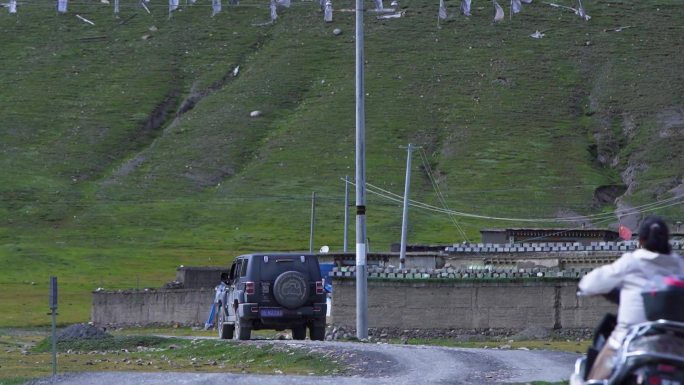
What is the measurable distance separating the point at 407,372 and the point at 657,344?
10669mm

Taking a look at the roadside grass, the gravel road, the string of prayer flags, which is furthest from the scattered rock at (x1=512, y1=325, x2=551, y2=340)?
the string of prayer flags

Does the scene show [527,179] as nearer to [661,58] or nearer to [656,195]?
[656,195]

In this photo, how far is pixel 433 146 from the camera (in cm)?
13550

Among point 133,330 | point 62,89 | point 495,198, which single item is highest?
point 62,89

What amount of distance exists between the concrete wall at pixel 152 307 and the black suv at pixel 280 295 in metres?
21.2

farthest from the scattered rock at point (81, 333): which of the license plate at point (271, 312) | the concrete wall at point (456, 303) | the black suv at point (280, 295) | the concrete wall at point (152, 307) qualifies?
the concrete wall at point (152, 307)

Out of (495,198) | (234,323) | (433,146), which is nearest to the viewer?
(234,323)

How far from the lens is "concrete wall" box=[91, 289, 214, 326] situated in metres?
56.8

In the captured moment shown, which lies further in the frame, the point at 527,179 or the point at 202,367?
the point at 527,179

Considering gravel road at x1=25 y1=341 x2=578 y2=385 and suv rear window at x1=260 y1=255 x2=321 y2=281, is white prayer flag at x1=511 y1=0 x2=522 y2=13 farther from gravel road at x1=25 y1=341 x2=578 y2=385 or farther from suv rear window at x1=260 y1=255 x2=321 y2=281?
gravel road at x1=25 y1=341 x2=578 y2=385

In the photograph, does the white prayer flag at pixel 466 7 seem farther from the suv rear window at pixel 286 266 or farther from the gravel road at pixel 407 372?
the gravel road at pixel 407 372

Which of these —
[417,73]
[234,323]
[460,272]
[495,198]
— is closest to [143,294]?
[460,272]

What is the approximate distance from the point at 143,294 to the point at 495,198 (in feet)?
205

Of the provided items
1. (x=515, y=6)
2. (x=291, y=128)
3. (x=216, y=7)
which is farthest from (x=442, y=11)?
(x=291, y=128)
